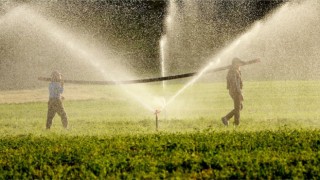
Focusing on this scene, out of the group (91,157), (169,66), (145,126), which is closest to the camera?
(91,157)

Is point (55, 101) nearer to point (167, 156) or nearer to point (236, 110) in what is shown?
point (236, 110)

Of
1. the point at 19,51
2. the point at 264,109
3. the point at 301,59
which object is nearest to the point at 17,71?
the point at 19,51

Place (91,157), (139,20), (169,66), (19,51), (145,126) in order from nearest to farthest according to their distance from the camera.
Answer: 1. (91,157)
2. (145,126)
3. (169,66)
4. (139,20)
5. (19,51)

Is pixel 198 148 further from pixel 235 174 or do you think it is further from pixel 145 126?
pixel 145 126

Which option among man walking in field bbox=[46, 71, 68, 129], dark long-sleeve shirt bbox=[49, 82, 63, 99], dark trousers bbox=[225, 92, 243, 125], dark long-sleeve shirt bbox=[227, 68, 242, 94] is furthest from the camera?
dark long-sleeve shirt bbox=[49, 82, 63, 99]

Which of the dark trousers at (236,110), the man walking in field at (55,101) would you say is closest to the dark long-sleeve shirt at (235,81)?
the dark trousers at (236,110)

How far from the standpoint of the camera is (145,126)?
1803 cm

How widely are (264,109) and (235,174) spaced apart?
1665cm

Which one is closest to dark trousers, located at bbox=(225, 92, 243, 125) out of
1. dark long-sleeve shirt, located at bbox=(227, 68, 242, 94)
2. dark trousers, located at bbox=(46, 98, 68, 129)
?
dark long-sleeve shirt, located at bbox=(227, 68, 242, 94)

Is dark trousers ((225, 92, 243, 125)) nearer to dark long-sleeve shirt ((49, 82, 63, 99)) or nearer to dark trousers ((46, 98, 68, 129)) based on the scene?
dark trousers ((46, 98, 68, 129))

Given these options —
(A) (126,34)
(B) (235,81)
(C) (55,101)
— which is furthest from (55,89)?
(A) (126,34)

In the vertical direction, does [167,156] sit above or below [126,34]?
below

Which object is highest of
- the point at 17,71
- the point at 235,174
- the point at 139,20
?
the point at 139,20

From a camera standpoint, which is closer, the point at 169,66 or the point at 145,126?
the point at 145,126
